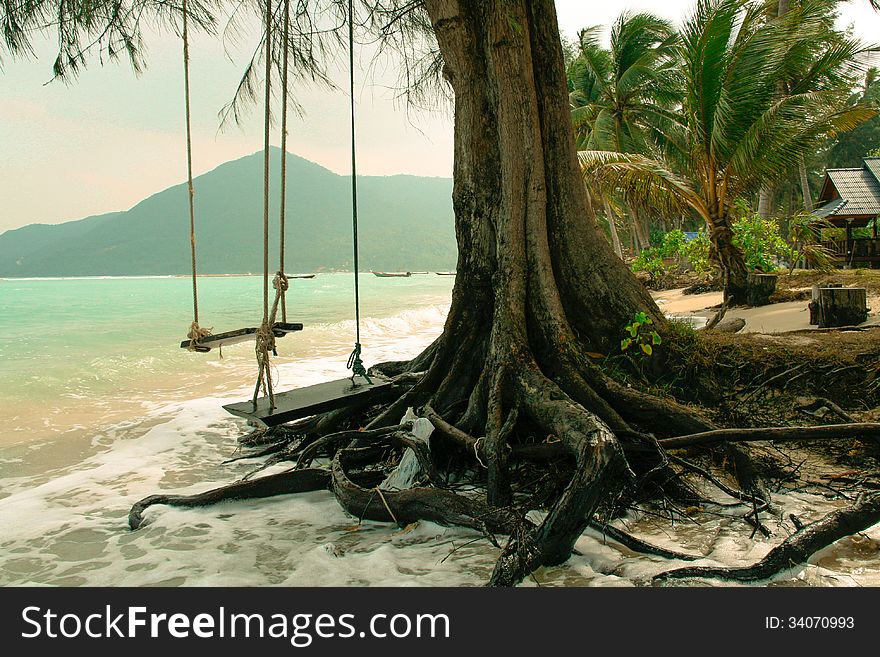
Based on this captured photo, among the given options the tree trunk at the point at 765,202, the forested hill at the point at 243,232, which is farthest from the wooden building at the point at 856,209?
the forested hill at the point at 243,232

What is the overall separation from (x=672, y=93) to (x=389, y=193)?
13757cm

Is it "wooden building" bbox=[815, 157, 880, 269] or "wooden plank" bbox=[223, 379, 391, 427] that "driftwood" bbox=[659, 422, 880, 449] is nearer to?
"wooden plank" bbox=[223, 379, 391, 427]

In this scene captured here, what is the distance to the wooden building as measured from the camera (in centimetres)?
1734

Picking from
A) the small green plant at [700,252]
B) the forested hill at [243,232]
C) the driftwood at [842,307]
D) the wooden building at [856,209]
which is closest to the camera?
the driftwood at [842,307]

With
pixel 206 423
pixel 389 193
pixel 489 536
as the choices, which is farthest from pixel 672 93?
pixel 389 193

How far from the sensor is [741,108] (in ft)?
34.3

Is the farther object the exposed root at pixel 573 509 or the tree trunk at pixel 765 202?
the tree trunk at pixel 765 202

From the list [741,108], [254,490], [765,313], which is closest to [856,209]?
[741,108]

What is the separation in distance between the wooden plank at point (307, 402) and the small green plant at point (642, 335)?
164cm

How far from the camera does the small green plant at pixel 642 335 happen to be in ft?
12.2

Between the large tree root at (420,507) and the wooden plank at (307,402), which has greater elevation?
the wooden plank at (307,402)

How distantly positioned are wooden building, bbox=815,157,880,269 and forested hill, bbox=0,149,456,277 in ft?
306

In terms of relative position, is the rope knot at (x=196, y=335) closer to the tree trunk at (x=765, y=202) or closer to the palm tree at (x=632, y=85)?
the tree trunk at (x=765, y=202)

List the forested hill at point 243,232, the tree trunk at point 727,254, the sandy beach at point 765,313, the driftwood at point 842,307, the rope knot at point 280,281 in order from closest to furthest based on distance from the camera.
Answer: the rope knot at point 280,281 → the driftwood at point 842,307 → the sandy beach at point 765,313 → the tree trunk at point 727,254 → the forested hill at point 243,232
